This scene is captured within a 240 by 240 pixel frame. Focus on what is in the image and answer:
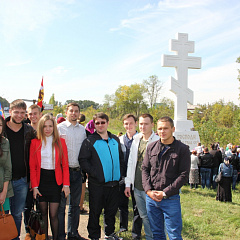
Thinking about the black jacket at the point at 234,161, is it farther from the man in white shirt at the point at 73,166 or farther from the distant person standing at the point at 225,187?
the man in white shirt at the point at 73,166

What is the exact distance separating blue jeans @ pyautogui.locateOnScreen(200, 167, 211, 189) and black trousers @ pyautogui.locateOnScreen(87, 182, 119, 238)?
5139mm

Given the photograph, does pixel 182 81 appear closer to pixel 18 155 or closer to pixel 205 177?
pixel 205 177

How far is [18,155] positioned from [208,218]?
3754mm

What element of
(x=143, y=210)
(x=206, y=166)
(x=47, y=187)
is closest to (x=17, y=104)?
(x=47, y=187)

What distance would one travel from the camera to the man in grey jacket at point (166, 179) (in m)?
2.33

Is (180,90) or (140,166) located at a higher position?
(180,90)

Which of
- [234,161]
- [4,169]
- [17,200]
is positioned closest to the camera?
[4,169]

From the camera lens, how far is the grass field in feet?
11.9

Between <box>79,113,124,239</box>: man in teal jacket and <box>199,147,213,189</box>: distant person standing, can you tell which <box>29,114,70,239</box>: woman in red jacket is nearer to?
<box>79,113,124,239</box>: man in teal jacket

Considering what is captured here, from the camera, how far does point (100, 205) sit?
2973 millimetres

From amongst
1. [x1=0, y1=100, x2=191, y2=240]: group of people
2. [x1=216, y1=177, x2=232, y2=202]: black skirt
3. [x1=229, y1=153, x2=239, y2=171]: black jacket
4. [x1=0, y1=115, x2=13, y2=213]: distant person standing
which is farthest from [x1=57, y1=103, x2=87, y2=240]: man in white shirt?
[x1=229, y1=153, x2=239, y2=171]: black jacket

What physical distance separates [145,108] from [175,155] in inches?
1705

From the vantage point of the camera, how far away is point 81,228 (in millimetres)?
3514

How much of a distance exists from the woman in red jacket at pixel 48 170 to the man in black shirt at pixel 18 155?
10 centimetres
